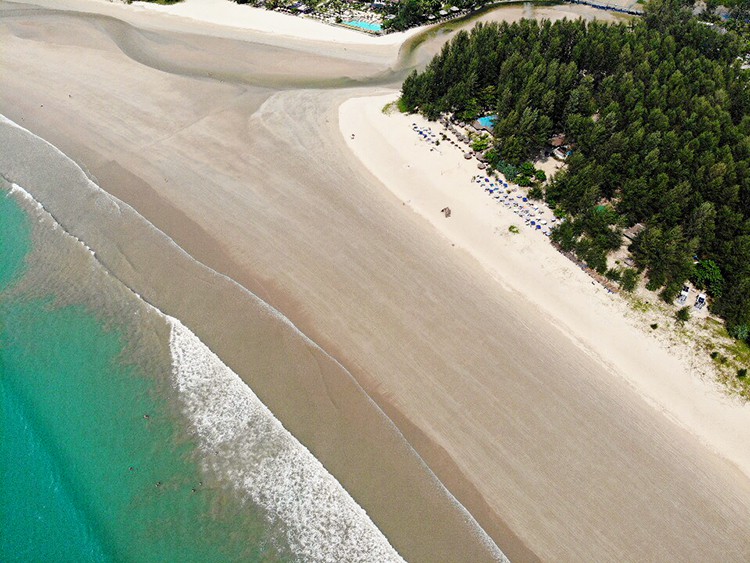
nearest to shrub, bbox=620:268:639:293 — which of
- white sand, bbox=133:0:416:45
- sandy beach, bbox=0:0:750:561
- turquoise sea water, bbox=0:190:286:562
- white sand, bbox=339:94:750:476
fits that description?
white sand, bbox=339:94:750:476

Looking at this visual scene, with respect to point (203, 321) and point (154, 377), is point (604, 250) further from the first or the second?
point (154, 377)

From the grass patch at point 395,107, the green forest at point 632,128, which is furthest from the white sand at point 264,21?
the grass patch at point 395,107

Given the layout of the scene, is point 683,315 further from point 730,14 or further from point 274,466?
point 730,14

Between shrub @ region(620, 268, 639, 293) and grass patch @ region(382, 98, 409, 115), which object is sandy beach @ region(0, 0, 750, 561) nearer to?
grass patch @ region(382, 98, 409, 115)

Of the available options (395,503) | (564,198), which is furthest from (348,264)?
(564,198)

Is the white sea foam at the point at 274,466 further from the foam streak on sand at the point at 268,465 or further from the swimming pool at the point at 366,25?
the swimming pool at the point at 366,25

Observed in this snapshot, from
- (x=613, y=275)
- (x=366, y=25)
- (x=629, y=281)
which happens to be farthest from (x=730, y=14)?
(x=629, y=281)

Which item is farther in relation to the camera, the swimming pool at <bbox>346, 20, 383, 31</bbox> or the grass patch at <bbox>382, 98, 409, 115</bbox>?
the swimming pool at <bbox>346, 20, 383, 31</bbox>
